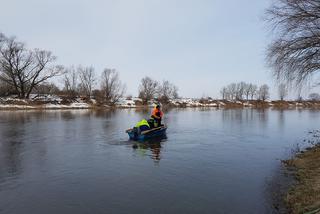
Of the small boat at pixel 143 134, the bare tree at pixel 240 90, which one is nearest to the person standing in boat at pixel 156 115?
the small boat at pixel 143 134

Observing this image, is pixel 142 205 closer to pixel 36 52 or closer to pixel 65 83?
pixel 36 52

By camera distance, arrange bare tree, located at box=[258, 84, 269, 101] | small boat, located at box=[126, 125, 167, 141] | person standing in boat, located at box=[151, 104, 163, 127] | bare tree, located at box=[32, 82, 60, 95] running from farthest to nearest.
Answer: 1. bare tree, located at box=[258, 84, 269, 101]
2. bare tree, located at box=[32, 82, 60, 95]
3. person standing in boat, located at box=[151, 104, 163, 127]
4. small boat, located at box=[126, 125, 167, 141]

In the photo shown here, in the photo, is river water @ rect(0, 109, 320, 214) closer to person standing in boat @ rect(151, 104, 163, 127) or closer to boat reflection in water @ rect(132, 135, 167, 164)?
boat reflection in water @ rect(132, 135, 167, 164)

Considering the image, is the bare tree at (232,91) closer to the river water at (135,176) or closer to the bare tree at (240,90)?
the bare tree at (240,90)

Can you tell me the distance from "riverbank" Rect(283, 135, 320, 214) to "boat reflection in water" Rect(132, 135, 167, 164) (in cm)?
571

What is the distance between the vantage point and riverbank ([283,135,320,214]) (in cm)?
703

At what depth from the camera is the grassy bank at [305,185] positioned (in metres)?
7.03

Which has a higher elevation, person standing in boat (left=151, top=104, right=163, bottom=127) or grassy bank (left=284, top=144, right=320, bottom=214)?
person standing in boat (left=151, top=104, right=163, bottom=127)

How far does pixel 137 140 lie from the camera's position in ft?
59.4

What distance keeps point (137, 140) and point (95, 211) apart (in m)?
10.8

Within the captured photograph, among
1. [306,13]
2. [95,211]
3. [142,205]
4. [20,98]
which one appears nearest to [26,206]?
[95,211]

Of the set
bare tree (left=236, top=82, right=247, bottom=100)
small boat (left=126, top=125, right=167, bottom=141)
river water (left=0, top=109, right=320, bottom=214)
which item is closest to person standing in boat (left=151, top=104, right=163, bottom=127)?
small boat (left=126, top=125, right=167, bottom=141)

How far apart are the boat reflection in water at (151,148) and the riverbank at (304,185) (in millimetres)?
5712

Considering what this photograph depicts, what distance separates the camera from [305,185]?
8.84m
